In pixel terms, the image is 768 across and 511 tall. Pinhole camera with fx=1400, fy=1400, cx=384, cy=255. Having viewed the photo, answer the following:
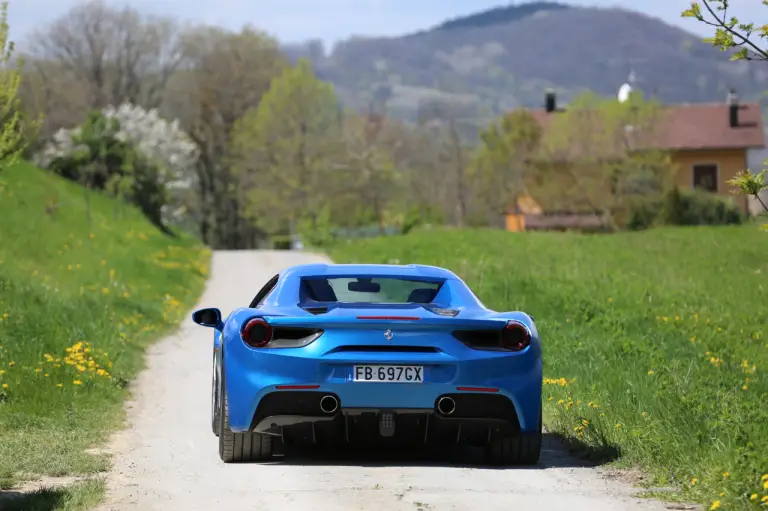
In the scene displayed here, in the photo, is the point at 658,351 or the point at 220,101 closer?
the point at 658,351

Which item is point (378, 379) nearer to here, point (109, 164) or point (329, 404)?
point (329, 404)

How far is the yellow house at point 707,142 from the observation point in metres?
83.2

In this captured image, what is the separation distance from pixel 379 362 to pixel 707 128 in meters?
79.7

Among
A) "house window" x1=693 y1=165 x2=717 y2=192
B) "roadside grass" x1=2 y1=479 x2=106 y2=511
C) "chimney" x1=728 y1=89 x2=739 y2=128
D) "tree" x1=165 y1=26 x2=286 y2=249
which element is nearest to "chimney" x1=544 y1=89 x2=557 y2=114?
"chimney" x1=728 y1=89 x2=739 y2=128

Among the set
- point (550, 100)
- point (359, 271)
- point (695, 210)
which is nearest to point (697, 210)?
point (695, 210)

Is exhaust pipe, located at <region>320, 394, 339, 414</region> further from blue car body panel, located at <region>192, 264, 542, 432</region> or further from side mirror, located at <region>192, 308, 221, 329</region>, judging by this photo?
side mirror, located at <region>192, 308, 221, 329</region>

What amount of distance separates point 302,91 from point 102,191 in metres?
27.2

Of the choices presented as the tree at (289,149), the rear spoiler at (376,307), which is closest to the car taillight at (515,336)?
the rear spoiler at (376,307)

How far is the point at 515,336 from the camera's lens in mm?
9102

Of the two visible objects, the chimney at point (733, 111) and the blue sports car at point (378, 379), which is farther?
the chimney at point (733, 111)

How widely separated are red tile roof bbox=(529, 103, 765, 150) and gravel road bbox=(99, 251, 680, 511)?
237 ft

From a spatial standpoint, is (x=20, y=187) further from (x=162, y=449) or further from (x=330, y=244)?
(x=162, y=449)

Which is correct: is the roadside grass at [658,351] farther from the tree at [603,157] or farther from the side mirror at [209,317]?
the tree at [603,157]

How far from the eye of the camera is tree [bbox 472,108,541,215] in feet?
285
